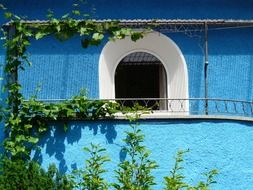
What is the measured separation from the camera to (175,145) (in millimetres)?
6570

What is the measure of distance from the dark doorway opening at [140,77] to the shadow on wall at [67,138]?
8.42 ft

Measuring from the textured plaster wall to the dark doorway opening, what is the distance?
242cm

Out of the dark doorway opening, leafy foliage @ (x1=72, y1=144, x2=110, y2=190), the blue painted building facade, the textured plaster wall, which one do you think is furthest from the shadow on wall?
the dark doorway opening

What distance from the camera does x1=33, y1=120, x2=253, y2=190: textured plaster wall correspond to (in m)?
6.46

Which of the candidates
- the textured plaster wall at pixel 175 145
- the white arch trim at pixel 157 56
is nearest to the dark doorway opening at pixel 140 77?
the white arch trim at pixel 157 56

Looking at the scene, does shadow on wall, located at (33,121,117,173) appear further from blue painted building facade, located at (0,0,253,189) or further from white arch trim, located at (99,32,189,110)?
white arch trim, located at (99,32,189,110)

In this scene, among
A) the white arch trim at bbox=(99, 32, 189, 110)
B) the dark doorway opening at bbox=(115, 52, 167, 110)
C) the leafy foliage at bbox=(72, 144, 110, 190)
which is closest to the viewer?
the leafy foliage at bbox=(72, 144, 110, 190)

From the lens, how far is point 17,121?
6332mm

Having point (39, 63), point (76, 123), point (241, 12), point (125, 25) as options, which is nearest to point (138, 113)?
point (76, 123)

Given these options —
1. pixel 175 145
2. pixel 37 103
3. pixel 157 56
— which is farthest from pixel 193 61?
pixel 37 103

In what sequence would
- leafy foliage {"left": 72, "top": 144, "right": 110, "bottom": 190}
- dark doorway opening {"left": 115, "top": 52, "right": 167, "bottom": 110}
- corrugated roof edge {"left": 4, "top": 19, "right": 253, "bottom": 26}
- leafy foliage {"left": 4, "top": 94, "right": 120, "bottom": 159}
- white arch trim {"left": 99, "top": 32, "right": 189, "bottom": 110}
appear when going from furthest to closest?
dark doorway opening {"left": 115, "top": 52, "right": 167, "bottom": 110}
white arch trim {"left": 99, "top": 32, "right": 189, "bottom": 110}
corrugated roof edge {"left": 4, "top": 19, "right": 253, "bottom": 26}
leafy foliage {"left": 4, "top": 94, "right": 120, "bottom": 159}
leafy foliage {"left": 72, "top": 144, "right": 110, "bottom": 190}

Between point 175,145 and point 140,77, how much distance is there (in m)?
2.96

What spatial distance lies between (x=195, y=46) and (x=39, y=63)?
2467mm

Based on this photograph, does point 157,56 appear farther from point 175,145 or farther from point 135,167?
point 135,167
